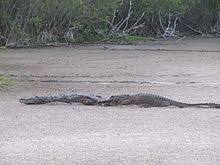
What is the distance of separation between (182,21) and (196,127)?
2602 cm

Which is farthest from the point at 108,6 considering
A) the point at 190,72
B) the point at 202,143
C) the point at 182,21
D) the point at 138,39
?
the point at 202,143

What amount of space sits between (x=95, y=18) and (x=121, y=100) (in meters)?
16.9

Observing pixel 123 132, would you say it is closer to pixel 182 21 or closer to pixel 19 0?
pixel 19 0

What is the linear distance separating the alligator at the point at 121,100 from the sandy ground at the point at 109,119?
0.50 feet

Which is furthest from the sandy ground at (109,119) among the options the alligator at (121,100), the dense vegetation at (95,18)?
the dense vegetation at (95,18)

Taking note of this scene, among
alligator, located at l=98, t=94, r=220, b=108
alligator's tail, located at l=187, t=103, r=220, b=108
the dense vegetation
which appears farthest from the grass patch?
the dense vegetation

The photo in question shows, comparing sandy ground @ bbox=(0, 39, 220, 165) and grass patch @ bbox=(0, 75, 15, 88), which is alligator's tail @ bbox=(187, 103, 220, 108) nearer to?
sandy ground @ bbox=(0, 39, 220, 165)

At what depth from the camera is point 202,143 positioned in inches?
287

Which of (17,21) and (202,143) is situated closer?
(202,143)

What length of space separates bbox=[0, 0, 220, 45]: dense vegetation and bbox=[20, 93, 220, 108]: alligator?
14320 millimetres

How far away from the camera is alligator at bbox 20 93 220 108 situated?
396 inches

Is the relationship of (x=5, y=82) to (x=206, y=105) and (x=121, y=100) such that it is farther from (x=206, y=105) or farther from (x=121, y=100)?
(x=206, y=105)

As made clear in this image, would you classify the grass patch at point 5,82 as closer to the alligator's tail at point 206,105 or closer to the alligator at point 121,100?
the alligator at point 121,100

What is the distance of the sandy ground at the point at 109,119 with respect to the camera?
22.0 ft
